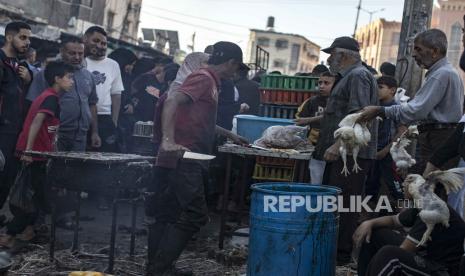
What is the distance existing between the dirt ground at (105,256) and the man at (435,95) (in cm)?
156

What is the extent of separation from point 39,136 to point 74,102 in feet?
2.18

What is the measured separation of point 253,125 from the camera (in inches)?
251

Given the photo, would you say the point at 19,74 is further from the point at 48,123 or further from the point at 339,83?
the point at 339,83

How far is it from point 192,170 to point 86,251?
1.63 metres

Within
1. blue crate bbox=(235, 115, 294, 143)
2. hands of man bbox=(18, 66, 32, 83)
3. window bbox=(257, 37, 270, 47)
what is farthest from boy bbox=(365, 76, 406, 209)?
window bbox=(257, 37, 270, 47)

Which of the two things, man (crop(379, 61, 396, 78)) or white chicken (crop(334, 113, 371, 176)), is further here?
man (crop(379, 61, 396, 78))

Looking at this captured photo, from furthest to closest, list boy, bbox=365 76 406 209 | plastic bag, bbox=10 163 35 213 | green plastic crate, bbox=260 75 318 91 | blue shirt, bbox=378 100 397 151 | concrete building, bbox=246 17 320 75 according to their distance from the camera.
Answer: concrete building, bbox=246 17 320 75 < green plastic crate, bbox=260 75 318 91 < blue shirt, bbox=378 100 397 151 < boy, bbox=365 76 406 209 < plastic bag, bbox=10 163 35 213

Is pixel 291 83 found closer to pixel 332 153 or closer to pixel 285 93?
pixel 285 93

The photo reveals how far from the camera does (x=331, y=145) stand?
512 cm

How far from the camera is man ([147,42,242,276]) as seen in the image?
173 inches

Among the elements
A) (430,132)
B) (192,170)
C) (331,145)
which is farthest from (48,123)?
(430,132)

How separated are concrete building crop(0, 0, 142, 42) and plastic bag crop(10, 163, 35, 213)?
Result: 15110 mm

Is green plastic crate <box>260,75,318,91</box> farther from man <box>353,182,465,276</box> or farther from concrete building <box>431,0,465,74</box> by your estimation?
concrete building <box>431,0,465,74</box>

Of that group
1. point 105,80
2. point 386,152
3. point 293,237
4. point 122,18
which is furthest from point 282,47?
point 293,237
